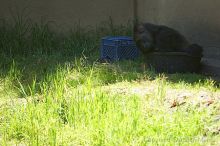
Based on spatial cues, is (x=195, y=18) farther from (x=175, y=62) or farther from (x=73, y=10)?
(x=73, y=10)

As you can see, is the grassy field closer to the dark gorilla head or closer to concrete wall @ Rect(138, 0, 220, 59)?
the dark gorilla head

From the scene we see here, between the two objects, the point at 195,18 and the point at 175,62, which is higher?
the point at 195,18

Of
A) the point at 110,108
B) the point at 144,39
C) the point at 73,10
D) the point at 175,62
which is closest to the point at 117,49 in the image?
the point at 144,39

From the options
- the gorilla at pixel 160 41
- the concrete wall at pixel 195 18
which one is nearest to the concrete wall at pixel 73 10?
the concrete wall at pixel 195 18

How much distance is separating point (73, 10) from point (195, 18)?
8.11 ft

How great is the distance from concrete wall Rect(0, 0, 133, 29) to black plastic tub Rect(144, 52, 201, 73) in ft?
8.75

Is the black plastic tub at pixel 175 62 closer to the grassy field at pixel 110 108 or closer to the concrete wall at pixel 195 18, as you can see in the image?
the grassy field at pixel 110 108

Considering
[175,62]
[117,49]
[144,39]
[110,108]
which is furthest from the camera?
[117,49]

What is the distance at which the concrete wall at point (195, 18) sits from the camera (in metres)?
7.33

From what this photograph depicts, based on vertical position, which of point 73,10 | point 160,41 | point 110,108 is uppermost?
point 73,10

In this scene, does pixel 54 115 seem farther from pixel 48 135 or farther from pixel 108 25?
pixel 108 25

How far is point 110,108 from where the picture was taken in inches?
170

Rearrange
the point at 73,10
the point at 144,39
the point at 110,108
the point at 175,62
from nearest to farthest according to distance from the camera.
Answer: the point at 110,108 → the point at 175,62 → the point at 144,39 → the point at 73,10

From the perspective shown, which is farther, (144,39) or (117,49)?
(117,49)
